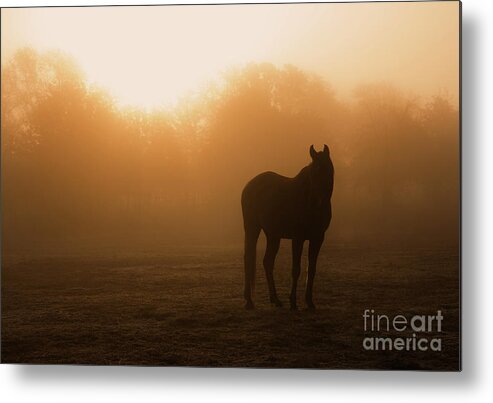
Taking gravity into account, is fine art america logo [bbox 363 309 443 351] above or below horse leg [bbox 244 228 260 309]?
below

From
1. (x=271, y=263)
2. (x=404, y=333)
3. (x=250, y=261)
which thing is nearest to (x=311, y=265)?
(x=271, y=263)

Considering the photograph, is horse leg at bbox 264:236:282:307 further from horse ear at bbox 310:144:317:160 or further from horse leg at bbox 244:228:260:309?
horse ear at bbox 310:144:317:160

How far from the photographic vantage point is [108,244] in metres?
4.00

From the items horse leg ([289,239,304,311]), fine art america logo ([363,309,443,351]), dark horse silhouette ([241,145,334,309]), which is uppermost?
dark horse silhouette ([241,145,334,309])

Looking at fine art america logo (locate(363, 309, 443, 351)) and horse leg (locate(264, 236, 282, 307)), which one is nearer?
fine art america logo (locate(363, 309, 443, 351))

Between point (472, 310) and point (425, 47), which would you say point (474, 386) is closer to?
point (472, 310)

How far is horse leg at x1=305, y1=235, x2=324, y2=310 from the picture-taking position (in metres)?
3.88

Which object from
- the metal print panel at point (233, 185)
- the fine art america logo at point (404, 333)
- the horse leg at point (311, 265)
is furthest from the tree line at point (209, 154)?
the fine art america logo at point (404, 333)

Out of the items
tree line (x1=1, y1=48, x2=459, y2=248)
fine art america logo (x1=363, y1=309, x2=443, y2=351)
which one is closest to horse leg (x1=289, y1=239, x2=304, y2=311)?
tree line (x1=1, y1=48, x2=459, y2=248)

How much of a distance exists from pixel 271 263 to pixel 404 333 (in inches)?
29.1

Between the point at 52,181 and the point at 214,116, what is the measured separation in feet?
2.99

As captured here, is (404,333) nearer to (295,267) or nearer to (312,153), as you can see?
(295,267)

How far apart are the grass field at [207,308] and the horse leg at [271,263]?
0.03m

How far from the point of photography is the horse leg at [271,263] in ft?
12.8
